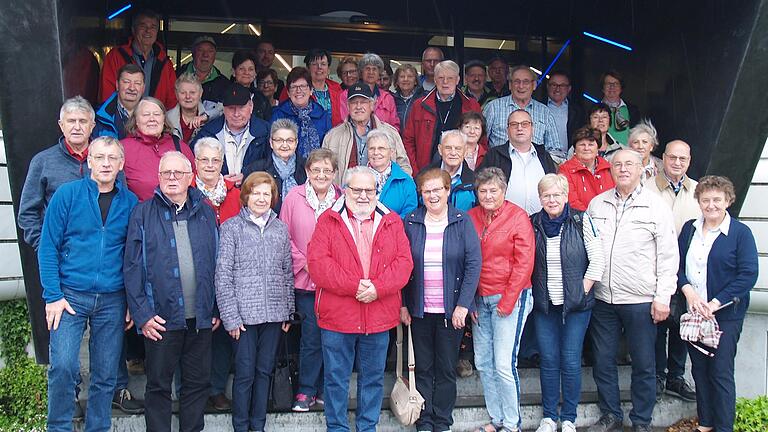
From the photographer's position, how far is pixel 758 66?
5.44 meters

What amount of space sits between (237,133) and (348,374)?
2.19m

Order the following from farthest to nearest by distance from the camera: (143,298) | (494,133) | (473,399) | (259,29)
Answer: (259,29) → (494,133) → (473,399) → (143,298)

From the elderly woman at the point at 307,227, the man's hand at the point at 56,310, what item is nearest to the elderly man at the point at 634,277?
the elderly woman at the point at 307,227

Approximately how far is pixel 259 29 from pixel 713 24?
5314mm

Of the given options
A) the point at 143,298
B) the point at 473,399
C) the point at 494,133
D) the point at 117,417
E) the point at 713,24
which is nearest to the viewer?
the point at 143,298

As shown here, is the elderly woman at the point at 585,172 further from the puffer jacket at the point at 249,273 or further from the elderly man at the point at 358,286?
the puffer jacket at the point at 249,273

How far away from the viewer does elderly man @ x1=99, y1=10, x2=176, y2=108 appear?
5.90 meters

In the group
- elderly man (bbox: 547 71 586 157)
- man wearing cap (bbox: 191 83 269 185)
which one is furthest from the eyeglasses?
elderly man (bbox: 547 71 586 157)

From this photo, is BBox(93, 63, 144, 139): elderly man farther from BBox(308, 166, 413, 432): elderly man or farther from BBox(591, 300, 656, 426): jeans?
BBox(591, 300, 656, 426): jeans

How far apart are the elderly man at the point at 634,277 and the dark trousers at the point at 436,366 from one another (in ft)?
3.74

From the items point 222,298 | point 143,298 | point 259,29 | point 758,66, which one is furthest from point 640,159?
point 259,29

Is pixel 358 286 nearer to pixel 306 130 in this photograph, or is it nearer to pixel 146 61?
pixel 306 130

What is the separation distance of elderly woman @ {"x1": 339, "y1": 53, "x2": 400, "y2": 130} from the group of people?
645mm

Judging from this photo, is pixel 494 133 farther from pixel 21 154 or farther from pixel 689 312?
pixel 21 154
